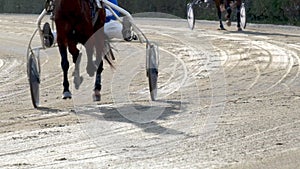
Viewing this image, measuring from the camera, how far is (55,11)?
401 inches

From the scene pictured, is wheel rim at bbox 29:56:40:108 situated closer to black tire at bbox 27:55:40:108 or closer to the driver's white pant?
black tire at bbox 27:55:40:108

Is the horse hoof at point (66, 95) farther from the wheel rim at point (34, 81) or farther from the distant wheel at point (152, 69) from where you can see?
the distant wheel at point (152, 69)

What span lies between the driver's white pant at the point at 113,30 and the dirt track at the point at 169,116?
2.69 feet

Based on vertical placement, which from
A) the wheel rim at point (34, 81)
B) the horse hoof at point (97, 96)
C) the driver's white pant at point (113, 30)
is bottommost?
the horse hoof at point (97, 96)

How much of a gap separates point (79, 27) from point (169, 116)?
5.74 ft

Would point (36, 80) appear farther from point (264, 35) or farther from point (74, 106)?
point (264, 35)

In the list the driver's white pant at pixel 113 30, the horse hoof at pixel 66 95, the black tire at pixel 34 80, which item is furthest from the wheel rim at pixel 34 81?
the driver's white pant at pixel 113 30

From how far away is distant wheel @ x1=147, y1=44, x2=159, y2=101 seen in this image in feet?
35.5

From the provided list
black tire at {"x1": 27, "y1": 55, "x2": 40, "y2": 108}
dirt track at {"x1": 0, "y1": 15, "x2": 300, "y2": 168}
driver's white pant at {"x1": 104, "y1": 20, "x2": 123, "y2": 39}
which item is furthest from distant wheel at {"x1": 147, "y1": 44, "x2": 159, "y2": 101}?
black tire at {"x1": 27, "y1": 55, "x2": 40, "y2": 108}

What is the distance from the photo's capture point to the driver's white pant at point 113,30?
433 inches

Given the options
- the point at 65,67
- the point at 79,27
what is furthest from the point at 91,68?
the point at 79,27

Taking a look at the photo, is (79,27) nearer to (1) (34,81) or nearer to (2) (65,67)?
(2) (65,67)

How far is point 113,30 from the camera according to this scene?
1105cm

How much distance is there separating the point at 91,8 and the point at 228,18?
14060 mm
